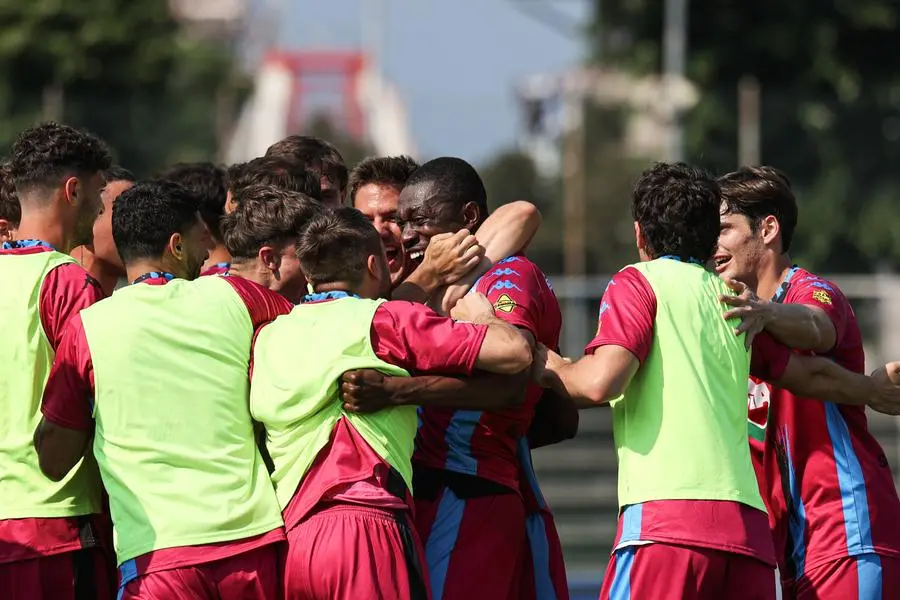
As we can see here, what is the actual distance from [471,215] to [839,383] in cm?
145

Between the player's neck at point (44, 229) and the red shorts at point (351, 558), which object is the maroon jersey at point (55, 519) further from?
the red shorts at point (351, 558)

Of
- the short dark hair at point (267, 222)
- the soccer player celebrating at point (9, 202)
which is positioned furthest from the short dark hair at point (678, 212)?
the soccer player celebrating at point (9, 202)

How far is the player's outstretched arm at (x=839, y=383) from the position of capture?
4.89 m

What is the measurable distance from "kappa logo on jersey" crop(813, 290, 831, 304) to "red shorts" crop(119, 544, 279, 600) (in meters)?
2.16

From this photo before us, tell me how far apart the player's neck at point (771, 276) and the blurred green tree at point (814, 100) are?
928 cm

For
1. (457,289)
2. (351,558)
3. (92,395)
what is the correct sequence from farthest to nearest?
(457,289) → (92,395) → (351,558)

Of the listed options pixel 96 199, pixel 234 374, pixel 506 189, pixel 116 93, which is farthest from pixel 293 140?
pixel 116 93

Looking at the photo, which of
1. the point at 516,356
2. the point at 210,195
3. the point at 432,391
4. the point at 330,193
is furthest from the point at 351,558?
the point at 210,195

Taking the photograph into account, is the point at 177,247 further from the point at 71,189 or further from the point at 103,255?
the point at 103,255

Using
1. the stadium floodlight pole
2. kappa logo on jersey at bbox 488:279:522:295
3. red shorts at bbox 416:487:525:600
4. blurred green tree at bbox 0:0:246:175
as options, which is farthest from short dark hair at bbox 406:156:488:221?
the stadium floodlight pole

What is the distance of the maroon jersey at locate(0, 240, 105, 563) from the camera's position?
487 cm

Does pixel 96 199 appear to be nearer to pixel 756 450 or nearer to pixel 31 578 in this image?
pixel 31 578

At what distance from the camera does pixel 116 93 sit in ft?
74.8

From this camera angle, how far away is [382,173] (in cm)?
586
